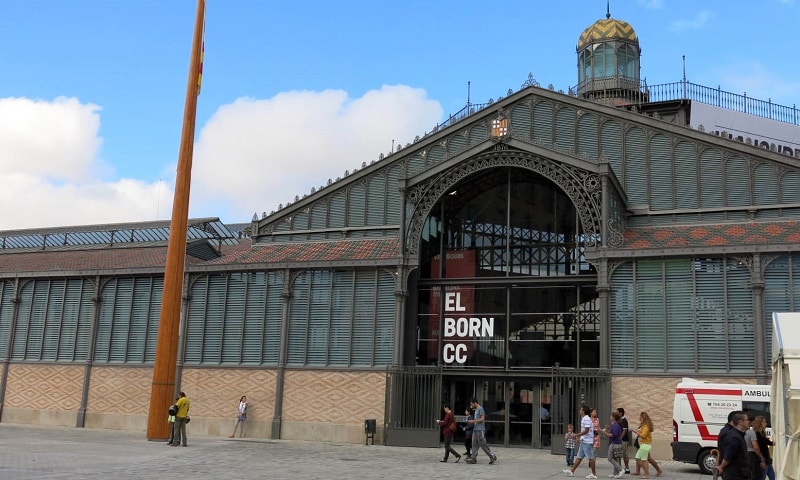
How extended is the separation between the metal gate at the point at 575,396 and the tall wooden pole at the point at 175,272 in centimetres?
1253

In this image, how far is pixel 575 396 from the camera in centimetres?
2775

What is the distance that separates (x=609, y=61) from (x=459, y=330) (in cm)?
2132

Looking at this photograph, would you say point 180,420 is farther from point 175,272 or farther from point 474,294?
point 474,294

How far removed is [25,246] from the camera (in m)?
44.5

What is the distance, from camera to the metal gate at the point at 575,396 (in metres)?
27.0

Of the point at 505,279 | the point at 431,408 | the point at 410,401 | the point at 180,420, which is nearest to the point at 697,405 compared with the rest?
the point at 505,279

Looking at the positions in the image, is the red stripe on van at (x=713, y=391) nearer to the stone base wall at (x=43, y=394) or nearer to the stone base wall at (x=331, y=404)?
the stone base wall at (x=331, y=404)

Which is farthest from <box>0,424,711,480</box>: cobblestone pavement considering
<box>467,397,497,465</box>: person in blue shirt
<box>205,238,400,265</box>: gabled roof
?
<box>205,238,400,265</box>: gabled roof

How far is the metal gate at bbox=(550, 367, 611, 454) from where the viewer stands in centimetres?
2698

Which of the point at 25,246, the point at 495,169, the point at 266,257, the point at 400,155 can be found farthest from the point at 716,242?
the point at 25,246

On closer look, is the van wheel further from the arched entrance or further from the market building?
the arched entrance

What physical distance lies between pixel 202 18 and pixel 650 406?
19.4 meters

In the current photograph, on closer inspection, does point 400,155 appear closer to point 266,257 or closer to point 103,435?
point 266,257

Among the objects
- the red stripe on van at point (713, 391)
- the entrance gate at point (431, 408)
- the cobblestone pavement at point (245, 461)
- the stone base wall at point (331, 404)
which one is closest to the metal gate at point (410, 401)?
the entrance gate at point (431, 408)
